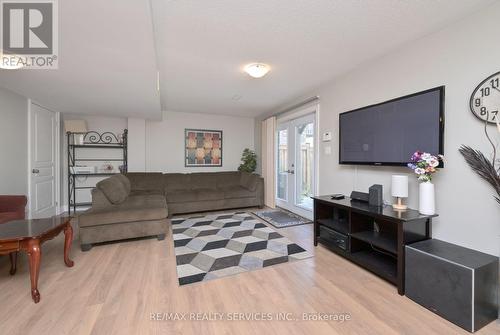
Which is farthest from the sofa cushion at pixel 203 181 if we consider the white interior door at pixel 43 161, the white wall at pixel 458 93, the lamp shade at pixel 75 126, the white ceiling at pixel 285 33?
the white wall at pixel 458 93

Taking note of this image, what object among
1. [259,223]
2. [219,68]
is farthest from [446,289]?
[219,68]

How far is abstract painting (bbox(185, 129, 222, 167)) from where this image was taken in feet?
17.1

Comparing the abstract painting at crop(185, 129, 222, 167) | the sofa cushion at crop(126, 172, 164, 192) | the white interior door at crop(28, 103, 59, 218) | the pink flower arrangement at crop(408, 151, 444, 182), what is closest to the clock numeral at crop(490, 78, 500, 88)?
the pink flower arrangement at crop(408, 151, 444, 182)

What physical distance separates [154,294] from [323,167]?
265 cm

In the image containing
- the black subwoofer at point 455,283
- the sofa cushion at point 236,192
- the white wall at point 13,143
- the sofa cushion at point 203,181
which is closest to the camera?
the black subwoofer at point 455,283

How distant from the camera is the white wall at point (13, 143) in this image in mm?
2908

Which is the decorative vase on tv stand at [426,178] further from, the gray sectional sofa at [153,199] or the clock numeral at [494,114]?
the gray sectional sofa at [153,199]

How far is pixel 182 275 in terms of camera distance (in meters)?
2.00

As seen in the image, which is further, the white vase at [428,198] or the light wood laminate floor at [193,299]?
the white vase at [428,198]

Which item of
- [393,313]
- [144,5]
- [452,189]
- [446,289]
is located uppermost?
[144,5]

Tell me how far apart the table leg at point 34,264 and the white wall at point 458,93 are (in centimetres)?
326

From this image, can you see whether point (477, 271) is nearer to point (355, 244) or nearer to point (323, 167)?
point (355, 244)

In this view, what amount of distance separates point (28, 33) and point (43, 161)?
9.68 feet

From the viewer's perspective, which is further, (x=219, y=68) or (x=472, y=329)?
(x=219, y=68)
